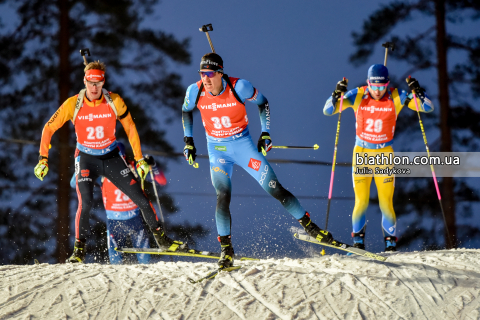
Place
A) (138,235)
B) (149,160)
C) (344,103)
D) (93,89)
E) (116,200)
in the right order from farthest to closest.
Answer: (138,235) < (116,200) < (149,160) < (344,103) < (93,89)

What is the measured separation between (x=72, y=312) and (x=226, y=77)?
2474mm

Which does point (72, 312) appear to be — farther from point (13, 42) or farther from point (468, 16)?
point (468, 16)

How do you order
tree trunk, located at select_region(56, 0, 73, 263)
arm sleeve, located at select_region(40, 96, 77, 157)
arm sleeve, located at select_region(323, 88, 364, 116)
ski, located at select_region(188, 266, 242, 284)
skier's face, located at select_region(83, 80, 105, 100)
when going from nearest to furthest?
ski, located at select_region(188, 266, 242, 284) < skier's face, located at select_region(83, 80, 105, 100) < arm sleeve, located at select_region(40, 96, 77, 157) < arm sleeve, located at select_region(323, 88, 364, 116) < tree trunk, located at select_region(56, 0, 73, 263)

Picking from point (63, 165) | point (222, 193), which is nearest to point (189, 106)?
point (222, 193)

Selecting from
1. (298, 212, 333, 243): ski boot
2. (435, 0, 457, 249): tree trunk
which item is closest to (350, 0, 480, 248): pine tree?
(435, 0, 457, 249): tree trunk

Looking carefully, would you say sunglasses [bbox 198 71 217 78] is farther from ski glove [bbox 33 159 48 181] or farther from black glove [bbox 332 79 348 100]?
ski glove [bbox 33 159 48 181]

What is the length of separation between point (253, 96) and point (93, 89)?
187 centimetres

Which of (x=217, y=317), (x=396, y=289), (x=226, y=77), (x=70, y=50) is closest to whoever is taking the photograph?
(x=217, y=317)

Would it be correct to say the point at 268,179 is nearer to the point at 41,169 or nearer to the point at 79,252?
the point at 79,252

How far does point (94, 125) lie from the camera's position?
5391 mm

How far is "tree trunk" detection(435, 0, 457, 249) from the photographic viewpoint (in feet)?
33.5

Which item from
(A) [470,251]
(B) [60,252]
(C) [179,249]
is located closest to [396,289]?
(A) [470,251]

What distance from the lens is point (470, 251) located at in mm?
5520

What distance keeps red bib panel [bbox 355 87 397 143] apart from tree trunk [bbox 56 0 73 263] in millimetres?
5821
